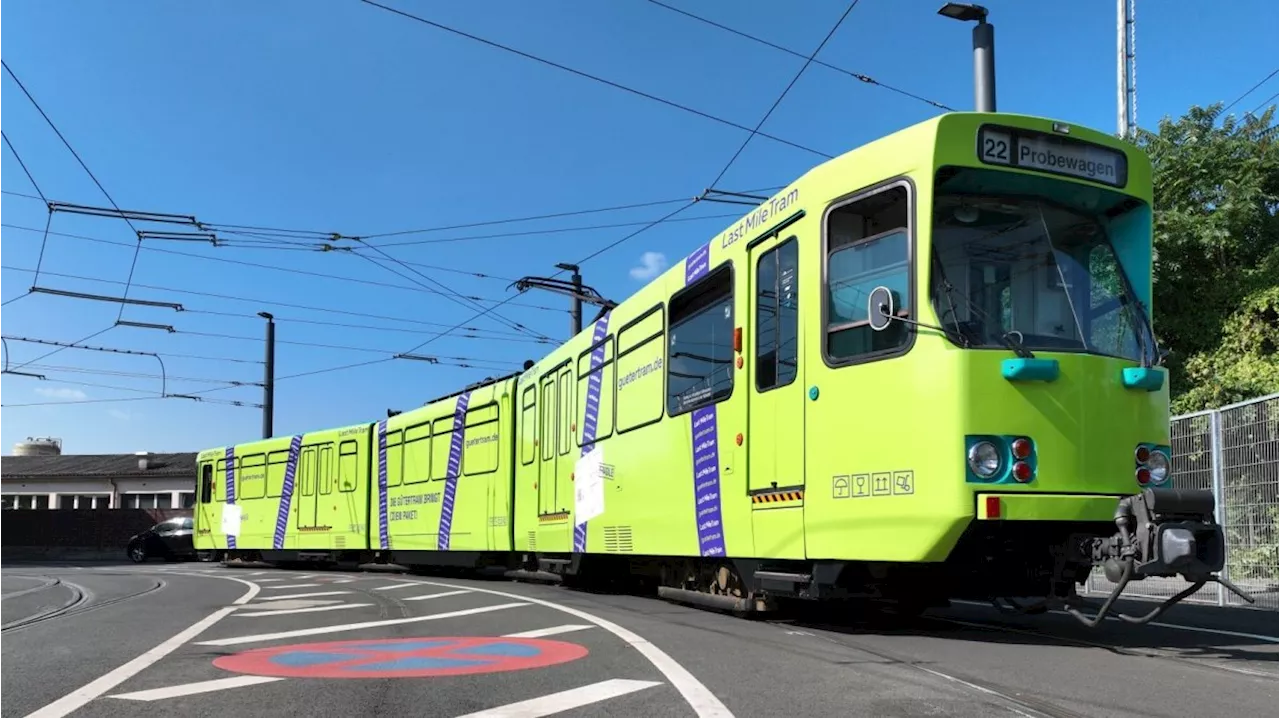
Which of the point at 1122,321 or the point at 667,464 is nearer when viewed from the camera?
the point at 1122,321

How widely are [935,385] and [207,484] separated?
1012 inches

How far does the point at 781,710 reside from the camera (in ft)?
16.2

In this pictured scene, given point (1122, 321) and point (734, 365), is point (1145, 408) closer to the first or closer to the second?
point (1122, 321)

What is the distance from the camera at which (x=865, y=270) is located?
721cm

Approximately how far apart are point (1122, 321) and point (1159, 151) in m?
11.1

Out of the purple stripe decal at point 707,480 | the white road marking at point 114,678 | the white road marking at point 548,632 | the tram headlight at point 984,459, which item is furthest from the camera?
the purple stripe decal at point 707,480

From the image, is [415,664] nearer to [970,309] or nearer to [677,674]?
[677,674]

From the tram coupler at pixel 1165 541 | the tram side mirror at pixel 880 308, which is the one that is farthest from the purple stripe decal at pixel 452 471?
the tram coupler at pixel 1165 541

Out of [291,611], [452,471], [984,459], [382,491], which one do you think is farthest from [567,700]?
[382,491]

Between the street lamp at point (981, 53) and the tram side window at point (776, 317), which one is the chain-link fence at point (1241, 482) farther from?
the tram side window at point (776, 317)

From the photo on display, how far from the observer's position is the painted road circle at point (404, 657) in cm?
627

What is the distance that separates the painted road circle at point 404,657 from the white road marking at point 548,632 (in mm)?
198

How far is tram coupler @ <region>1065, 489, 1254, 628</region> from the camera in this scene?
5.99 metres

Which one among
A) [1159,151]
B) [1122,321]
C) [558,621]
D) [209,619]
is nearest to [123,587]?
[209,619]
